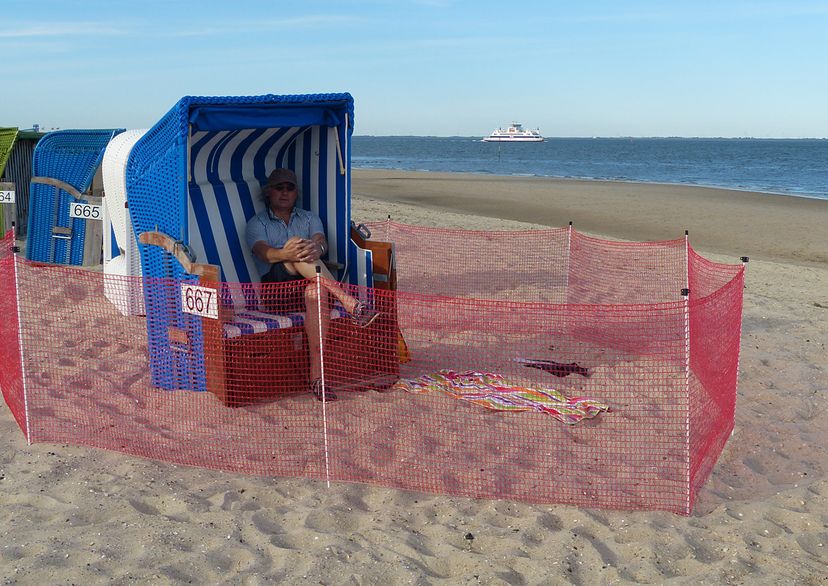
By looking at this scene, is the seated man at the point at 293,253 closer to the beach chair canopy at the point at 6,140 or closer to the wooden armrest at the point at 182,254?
the wooden armrest at the point at 182,254

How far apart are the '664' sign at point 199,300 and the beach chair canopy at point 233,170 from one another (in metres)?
0.53

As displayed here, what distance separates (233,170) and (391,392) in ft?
8.22

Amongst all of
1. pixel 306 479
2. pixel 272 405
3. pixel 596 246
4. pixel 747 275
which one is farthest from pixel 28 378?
pixel 747 275

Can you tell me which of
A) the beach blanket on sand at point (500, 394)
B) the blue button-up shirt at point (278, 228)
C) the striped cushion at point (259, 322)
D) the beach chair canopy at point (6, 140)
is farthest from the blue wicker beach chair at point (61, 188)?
the beach blanket on sand at point (500, 394)

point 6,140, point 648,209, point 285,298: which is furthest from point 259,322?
point 648,209

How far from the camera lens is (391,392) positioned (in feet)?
21.1

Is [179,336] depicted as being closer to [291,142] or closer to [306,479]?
[306,479]

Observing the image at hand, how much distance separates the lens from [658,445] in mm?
5617

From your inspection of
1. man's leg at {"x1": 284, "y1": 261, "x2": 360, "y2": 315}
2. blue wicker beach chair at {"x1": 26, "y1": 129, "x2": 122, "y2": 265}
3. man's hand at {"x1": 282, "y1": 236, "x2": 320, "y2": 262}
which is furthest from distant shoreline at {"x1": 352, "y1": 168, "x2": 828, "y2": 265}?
blue wicker beach chair at {"x1": 26, "y1": 129, "x2": 122, "y2": 265}

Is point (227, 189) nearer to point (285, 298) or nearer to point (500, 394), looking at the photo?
point (285, 298)

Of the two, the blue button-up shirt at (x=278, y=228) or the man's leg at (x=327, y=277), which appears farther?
the blue button-up shirt at (x=278, y=228)

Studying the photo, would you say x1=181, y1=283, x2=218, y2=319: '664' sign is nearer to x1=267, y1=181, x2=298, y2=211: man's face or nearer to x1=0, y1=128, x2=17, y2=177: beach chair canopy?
x1=267, y1=181, x2=298, y2=211: man's face

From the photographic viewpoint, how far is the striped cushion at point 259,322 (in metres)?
6.04

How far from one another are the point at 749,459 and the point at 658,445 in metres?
0.61
